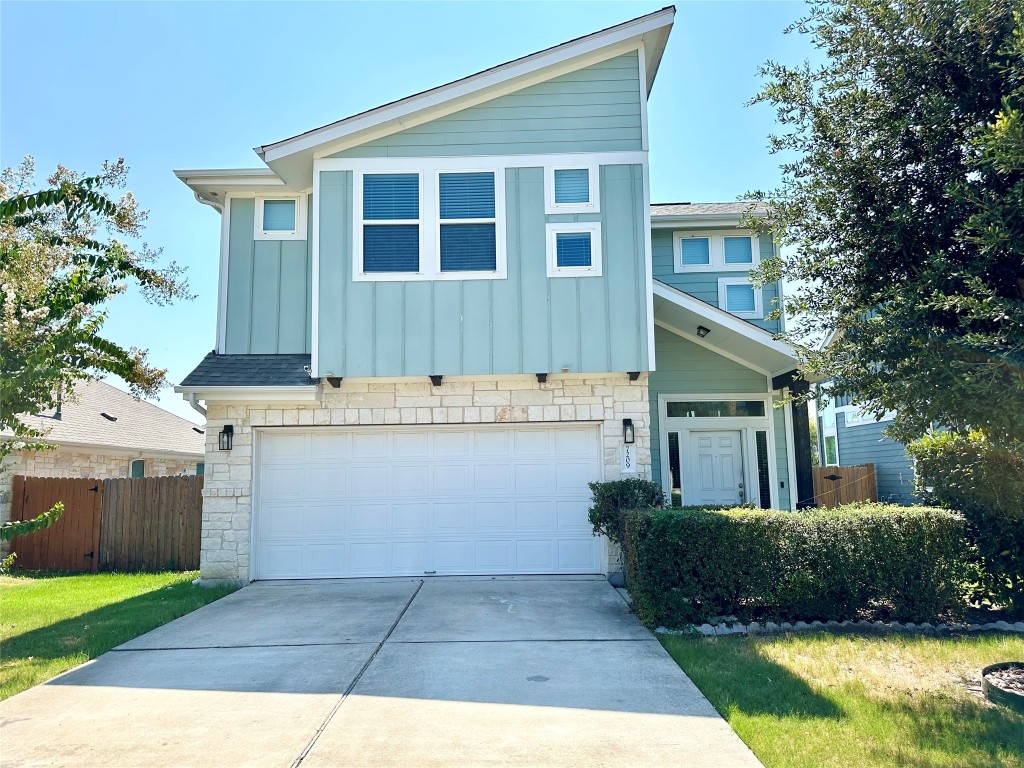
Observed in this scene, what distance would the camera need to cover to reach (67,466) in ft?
50.7

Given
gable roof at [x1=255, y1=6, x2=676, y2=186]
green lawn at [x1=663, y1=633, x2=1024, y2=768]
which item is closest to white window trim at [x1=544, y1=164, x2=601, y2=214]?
gable roof at [x1=255, y1=6, x2=676, y2=186]

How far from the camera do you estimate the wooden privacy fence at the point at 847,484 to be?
16.0m

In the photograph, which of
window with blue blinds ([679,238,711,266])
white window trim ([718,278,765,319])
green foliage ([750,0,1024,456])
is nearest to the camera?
green foliage ([750,0,1024,456])

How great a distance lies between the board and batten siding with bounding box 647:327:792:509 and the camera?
11773 millimetres

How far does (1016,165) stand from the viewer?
4.23 metres

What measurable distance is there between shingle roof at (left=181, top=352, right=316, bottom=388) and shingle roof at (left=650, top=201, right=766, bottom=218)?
635 cm

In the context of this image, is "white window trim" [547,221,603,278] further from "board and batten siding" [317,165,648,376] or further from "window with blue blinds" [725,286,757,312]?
"window with blue blinds" [725,286,757,312]

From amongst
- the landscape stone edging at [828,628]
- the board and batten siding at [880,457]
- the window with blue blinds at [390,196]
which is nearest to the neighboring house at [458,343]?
the window with blue blinds at [390,196]

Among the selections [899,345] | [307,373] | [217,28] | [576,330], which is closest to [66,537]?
[307,373]

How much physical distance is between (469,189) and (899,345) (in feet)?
20.4

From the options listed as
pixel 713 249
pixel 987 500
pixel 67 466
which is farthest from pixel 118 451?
pixel 987 500

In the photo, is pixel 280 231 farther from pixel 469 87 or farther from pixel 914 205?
pixel 914 205

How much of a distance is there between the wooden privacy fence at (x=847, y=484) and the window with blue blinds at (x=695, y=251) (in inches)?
257

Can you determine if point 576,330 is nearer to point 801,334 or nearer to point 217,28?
point 801,334
